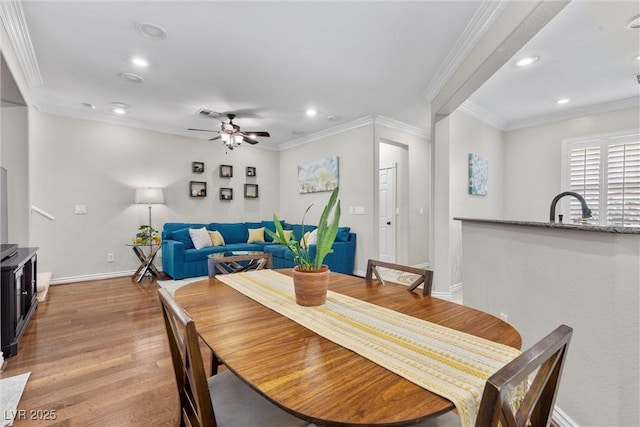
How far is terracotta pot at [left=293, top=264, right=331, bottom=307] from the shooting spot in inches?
47.3

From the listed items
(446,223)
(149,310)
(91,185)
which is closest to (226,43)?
(149,310)

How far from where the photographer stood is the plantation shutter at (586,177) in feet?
13.0

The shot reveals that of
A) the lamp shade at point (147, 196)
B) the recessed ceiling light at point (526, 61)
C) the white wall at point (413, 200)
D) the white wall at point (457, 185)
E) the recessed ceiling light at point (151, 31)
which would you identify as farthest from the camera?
the white wall at point (413, 200)

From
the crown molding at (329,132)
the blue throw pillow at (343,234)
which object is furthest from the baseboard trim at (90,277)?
the crown molding at (329,132)

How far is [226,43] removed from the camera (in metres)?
2.54

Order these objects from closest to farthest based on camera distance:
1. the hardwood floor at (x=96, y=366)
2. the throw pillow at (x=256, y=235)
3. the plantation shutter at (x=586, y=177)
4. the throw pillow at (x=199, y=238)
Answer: the hardwood floor at (x=96, y=366) < the plantation shutter at (x=586, y=177) < the throw pillow at (x=199, y=238) < the throw pillow at (x=256, y=235)

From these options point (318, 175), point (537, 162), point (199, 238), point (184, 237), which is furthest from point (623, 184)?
point (184, 237)

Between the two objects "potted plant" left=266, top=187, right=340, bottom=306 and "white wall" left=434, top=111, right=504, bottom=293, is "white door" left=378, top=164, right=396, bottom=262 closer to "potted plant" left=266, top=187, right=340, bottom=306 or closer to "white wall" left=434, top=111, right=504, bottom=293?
"white wall" left=434, top=111, right=504, bottom=293

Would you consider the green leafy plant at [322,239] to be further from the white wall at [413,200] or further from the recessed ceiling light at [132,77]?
the white wall at [413,200]

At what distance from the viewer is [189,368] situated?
31.7 inches

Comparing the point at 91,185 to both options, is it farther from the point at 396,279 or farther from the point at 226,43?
the point at 396,279

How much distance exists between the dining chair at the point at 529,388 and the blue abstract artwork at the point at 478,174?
146 inches

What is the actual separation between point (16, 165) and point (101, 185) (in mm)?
1311

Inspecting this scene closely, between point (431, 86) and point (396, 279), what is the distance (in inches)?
114
